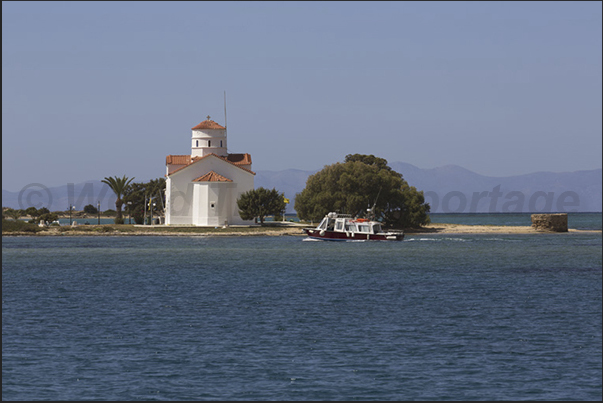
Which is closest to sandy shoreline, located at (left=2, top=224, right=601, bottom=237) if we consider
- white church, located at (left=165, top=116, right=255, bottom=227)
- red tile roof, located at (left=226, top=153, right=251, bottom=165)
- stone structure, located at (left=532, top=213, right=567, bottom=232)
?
stone structure, located at (left=532, top=213, right=567, bottom=232)

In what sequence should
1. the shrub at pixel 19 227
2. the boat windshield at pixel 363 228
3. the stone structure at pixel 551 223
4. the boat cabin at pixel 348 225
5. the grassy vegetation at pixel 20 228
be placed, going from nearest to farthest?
1. the boat cabin at pixel 348 225
2. the boat windshield at pixel 363 228
3. the grassy vegetation at pixel 20 228
4. the shrub at pixel 19 227
5. the stone structure at pixel 551 223

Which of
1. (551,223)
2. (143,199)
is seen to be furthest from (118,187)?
(551,223)

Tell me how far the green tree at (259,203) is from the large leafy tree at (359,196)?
3.69 metres

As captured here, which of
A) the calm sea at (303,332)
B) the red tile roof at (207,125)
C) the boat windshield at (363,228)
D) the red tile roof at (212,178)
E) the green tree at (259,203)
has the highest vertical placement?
the red tile roof at (207,125)

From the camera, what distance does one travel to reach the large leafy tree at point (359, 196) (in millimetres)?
108125

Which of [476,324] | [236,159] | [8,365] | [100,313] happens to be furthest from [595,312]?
[236,159]

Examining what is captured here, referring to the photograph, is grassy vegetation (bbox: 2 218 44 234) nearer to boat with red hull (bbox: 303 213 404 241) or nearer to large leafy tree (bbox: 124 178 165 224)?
→ large leafy tree (bbox: 124 178 165 224)

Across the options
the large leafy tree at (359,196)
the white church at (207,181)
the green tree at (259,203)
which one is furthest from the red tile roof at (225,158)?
the large leafy tree at (359,196)

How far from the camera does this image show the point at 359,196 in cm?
10762

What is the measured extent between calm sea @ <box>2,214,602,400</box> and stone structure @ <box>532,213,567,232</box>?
61.2 m

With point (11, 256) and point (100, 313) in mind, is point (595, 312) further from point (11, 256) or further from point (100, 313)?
point (11, 256)

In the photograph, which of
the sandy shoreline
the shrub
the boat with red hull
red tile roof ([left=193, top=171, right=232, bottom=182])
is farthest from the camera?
the shrub

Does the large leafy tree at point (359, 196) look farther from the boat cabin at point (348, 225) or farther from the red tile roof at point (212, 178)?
the red tile roof at point (212, 178)

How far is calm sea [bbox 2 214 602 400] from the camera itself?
22.4m
